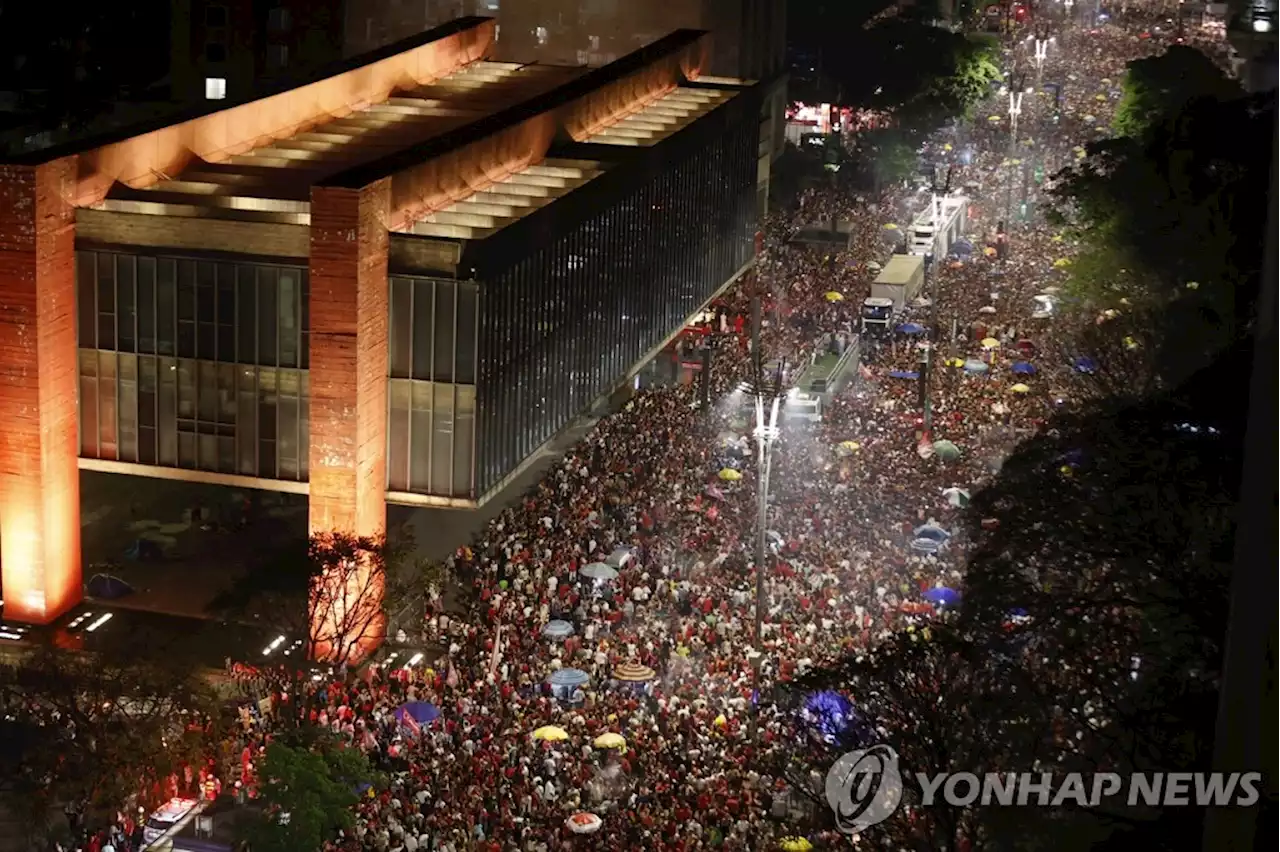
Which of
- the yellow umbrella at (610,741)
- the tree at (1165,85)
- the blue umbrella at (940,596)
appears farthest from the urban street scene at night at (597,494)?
the tree at (1165,85)

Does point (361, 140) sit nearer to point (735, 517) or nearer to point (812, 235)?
point (735, 517)

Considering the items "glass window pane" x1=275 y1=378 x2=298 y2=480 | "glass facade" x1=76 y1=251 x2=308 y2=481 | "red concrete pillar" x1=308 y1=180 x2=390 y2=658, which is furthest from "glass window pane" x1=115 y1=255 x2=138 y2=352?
"red concrete pillar" x1=308 y1=180 x2=390 y2=658

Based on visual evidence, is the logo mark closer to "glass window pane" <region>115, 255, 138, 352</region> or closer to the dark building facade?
the dark building facade

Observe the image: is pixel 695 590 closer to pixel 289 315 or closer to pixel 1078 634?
pixel 289 315

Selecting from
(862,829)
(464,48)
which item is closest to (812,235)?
(464,48)

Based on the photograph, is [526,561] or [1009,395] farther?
[1009,395]
